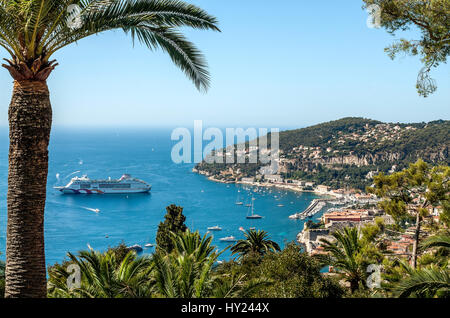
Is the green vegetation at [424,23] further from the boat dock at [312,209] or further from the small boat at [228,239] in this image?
the boat dock at [312,209]

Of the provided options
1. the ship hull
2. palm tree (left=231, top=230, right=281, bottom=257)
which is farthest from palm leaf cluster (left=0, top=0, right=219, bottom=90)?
the ship hull

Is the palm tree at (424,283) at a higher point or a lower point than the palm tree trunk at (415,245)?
higher

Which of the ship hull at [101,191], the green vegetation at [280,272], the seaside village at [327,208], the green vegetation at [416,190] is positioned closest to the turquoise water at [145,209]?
the ship hull at [101,191]

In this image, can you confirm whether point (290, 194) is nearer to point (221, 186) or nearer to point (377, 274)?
point (221, 186)

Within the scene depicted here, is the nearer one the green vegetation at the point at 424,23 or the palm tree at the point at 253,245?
the green vegetation at the point at 424,23

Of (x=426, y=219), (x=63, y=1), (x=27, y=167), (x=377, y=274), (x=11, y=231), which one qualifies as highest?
(x=63, y=1)

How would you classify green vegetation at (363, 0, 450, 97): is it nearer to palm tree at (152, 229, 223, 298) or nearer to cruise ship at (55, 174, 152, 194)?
palm tree at (152, 229, 223, 298)

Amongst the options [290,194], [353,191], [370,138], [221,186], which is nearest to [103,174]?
[221,186]
